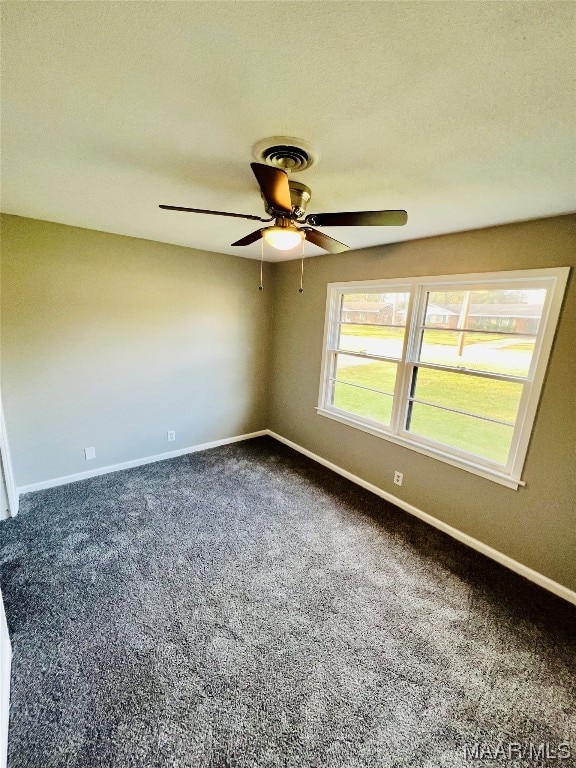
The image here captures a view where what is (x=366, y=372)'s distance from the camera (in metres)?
3.40

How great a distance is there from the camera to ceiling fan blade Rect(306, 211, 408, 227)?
1500 mm

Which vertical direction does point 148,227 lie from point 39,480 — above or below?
above

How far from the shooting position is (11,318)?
8.55 ft

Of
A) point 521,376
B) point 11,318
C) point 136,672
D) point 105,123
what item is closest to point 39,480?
point 11,318

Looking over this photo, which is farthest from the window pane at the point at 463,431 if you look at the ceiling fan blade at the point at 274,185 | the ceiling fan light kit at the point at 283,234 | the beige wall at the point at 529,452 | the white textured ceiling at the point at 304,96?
the ceiling fan blade at the point at 274,185

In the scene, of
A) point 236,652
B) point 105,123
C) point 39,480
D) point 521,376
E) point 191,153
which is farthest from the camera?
point 39,480

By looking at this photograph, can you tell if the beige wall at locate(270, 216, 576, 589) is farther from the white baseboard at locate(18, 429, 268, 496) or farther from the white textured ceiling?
the white baseboard at locate(18, 429, 268, 496)

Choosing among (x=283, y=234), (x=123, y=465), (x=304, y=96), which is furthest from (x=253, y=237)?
(x=123, y=465)

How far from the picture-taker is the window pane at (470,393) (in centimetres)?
236

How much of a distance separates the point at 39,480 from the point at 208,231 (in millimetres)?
2827

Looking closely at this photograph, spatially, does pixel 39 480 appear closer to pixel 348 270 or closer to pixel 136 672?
pixel 136 672

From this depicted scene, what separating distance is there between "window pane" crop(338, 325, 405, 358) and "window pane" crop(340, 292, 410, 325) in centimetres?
8

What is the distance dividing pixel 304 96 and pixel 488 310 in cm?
210

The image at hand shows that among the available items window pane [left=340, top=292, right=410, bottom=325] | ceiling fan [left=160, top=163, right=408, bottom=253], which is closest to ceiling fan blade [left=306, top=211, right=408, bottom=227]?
ceiling fan [left=160, top=163, right=408, bottom=253]
